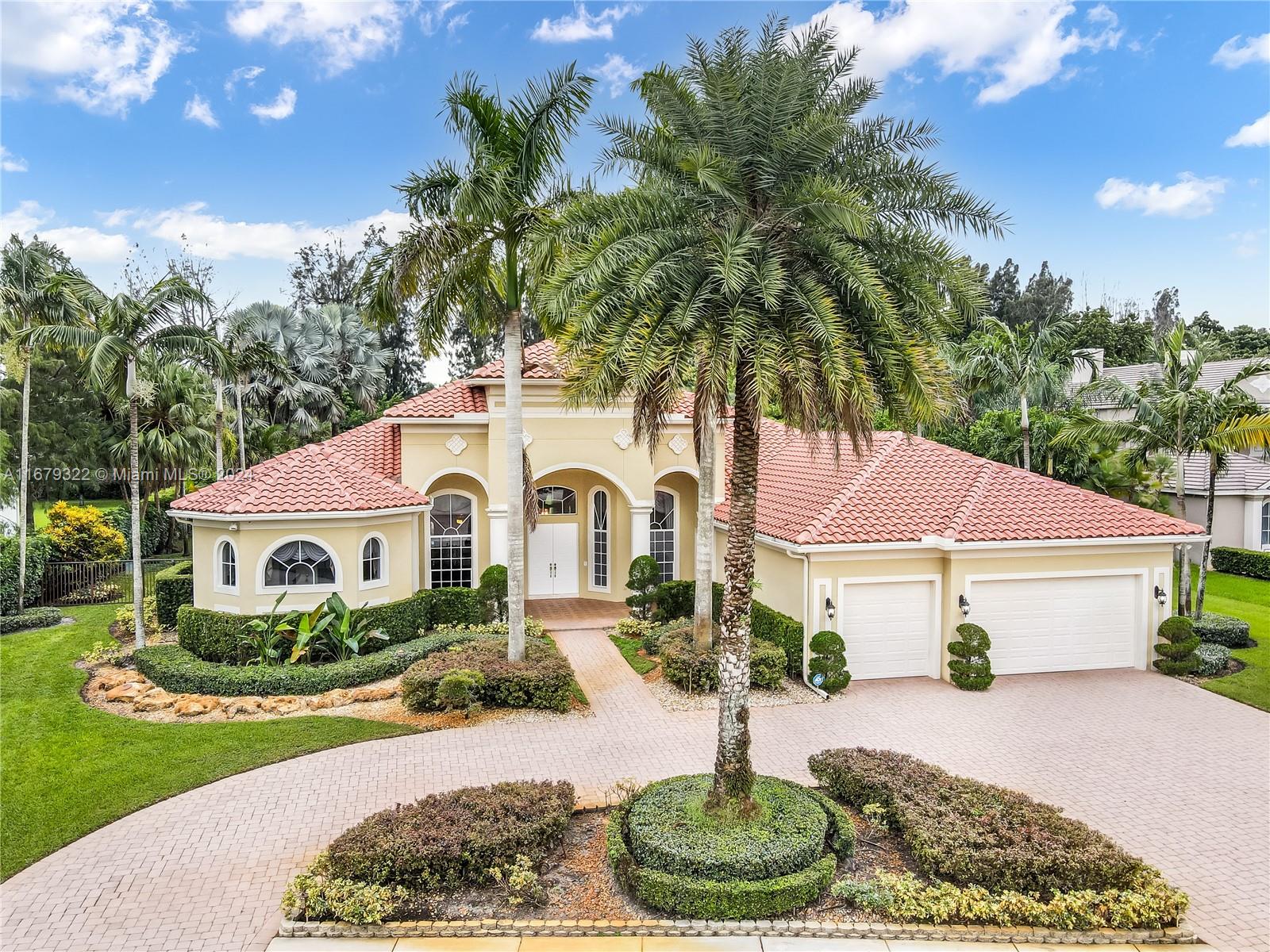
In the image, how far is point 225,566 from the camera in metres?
17.1

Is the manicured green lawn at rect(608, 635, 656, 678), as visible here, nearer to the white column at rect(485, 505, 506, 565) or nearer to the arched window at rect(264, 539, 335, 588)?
the white column at rect(485, 505, 506, 565)

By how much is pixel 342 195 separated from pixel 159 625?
16.7 meters

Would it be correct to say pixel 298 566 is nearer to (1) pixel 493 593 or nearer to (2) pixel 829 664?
(1) pixel 493 593

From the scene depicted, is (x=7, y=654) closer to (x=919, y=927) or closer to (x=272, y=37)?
(x=272, y=37)

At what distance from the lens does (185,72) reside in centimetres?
1952

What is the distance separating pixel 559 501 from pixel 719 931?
16.8 m

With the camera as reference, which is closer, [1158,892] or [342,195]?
[1158,892]

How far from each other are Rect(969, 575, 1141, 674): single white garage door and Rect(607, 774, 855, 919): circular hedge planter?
855cm

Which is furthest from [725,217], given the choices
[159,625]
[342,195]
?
[342,195]

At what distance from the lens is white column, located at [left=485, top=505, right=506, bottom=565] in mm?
19719

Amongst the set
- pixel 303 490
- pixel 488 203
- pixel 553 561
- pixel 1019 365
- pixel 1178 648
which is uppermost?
pixel 488 203

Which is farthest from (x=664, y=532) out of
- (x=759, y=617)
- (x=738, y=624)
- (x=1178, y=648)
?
(x=738, y=624)

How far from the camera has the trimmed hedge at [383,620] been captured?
16.2 m

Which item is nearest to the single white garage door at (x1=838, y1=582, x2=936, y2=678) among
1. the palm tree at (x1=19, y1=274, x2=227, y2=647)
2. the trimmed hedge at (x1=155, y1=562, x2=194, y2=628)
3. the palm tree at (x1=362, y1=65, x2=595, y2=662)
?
the palm tree at (x1=362, y1=65, x2=595, y2=662)
